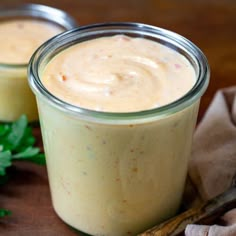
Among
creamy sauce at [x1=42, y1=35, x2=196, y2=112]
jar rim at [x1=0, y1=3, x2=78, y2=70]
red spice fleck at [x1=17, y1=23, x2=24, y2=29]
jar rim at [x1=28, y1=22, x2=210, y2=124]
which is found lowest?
red spice fleck at [x1=17, y1=23, x2=24, y2=29]

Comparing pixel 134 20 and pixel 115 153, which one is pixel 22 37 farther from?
pixel 115 153

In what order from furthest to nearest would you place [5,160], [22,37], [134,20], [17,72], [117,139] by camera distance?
[134,20] → [22,37] → [17,72] → [5,160] → [117,139]

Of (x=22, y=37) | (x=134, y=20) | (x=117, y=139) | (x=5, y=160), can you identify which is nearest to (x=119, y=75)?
(x=117, y=139)

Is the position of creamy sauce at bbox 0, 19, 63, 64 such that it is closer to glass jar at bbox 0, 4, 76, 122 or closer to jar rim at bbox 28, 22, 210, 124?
glass jar at bbox 0, 4, 76, 122

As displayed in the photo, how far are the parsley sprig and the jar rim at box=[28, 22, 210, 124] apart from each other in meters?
0.19

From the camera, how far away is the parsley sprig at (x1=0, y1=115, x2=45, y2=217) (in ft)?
3.65

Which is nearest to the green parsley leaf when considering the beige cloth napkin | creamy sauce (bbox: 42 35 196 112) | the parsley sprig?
the parsley sprig

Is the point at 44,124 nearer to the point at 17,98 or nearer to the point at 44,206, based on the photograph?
the point at 44,206

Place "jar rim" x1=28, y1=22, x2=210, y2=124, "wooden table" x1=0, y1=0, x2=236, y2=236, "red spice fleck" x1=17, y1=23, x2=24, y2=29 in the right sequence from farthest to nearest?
"red spice fleck" x1=17, y1=23, x2=24, y2=29 → "wooden table" x1=0, y1=0, x2=236, y2=236 → "jar rim" x1=28, y1=22, x2=210, y2=124

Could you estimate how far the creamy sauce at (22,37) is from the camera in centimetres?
126

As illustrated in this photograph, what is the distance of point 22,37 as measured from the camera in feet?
4.34

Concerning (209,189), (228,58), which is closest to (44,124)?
(209,189)

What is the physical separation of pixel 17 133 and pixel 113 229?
0.26 m

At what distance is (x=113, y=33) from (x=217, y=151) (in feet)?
0.88
